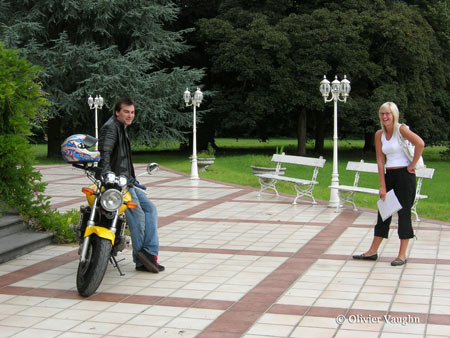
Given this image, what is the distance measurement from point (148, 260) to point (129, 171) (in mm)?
1013

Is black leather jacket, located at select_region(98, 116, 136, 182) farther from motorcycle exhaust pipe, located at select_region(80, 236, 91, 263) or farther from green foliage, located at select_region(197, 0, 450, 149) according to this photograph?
green foliage, located at select_region(197, 0, 450, 149)

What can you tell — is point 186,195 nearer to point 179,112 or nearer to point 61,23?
point 179,112

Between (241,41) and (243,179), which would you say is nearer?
(243,179)

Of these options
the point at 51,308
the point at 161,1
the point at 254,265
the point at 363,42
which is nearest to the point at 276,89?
the point at 363,42

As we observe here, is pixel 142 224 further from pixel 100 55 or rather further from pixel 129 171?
pixel 100 55

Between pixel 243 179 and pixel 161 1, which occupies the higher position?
pixel 161 1

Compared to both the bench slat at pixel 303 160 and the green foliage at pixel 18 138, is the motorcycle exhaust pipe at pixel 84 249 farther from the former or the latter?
the bench slat at pixel 303 160

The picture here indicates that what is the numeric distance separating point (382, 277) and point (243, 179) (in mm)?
12921

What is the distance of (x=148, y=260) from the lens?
6.98 metres

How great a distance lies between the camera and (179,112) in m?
34.4

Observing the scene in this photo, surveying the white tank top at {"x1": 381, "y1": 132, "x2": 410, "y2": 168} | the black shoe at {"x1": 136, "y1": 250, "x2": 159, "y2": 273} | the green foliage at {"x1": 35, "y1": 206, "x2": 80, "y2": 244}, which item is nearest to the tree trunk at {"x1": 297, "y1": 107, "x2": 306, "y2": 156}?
the green foliage at {"x1": 35, "y1": 206, "x2": 80, "y2": 244}

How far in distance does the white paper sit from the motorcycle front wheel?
10.6ft

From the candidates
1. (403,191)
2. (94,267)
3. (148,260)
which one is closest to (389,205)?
(403,191)

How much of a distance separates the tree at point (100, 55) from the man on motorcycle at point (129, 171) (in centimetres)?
2421
